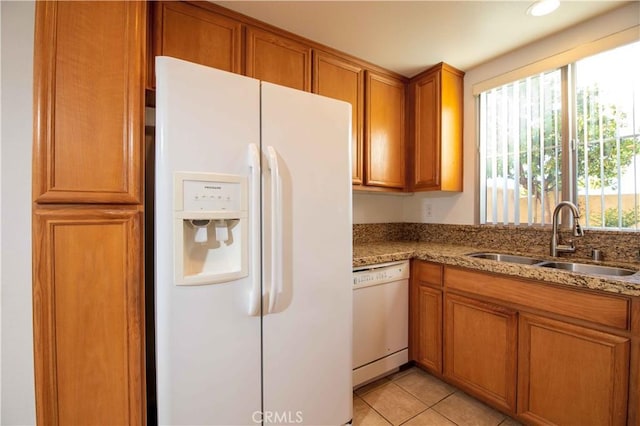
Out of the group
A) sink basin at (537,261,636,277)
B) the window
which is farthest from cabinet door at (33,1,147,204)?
the window

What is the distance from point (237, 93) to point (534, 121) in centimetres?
201

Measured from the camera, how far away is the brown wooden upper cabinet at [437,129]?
2.16 meters

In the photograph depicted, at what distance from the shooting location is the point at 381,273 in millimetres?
1803

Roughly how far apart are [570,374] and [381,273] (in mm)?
979

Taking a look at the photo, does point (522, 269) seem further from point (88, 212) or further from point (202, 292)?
A: point (88, 212)

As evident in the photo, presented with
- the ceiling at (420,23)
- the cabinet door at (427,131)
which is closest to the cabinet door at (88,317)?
the ceiling at (420,23)

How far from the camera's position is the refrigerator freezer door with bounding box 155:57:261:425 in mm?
950

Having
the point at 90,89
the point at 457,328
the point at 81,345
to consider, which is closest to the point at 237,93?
the point at 90,89

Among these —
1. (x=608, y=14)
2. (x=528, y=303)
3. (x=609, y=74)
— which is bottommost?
(x=528, y=303)

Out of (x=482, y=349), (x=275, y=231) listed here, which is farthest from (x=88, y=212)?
(x=482, y=349)

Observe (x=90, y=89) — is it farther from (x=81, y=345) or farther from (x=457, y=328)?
(x=457, y=328)

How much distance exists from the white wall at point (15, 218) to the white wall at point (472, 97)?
6.57 ft

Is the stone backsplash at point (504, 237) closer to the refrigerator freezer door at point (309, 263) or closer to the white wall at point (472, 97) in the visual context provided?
the white wall at point (472, 97)

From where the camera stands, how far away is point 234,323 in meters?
1.06
